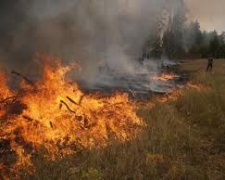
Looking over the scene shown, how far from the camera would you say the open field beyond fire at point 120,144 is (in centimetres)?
642

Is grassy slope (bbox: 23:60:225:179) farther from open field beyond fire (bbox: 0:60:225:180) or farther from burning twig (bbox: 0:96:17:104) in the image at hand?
burning twig (bbox: 0:96:17:104)

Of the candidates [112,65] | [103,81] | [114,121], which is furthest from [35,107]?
[112,65]

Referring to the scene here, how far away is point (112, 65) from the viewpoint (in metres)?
17.8

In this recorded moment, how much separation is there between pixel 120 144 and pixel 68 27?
200 inches

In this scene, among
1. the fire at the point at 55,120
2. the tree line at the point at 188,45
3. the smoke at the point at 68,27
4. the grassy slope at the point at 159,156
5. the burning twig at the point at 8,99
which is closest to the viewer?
the grassy slope at the point at 159,156

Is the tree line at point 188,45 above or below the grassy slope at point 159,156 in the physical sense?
above

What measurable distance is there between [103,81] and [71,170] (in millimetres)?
9781

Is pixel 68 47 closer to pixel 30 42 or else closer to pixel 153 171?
pixel 30 42

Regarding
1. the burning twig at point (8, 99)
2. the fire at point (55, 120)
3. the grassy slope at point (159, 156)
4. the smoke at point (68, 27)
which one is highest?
the smoke at point (68, 27)

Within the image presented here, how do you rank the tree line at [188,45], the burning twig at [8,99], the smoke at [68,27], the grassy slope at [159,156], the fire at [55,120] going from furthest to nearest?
1. the tree line at [188,45]
2. the smoke at [68,27]
3. the burning twig at [8,99]
4. the fire at [55,120]
5. the grassy slope at [159,156]

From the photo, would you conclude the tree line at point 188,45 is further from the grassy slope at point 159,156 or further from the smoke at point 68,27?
the grassy slope at point 159,156

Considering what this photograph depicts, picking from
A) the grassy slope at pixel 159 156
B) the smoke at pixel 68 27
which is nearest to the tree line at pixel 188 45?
the smoke at pixel 68 27

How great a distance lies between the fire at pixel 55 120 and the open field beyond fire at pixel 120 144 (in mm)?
22

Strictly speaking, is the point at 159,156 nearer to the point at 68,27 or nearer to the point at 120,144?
the point at 120,144
